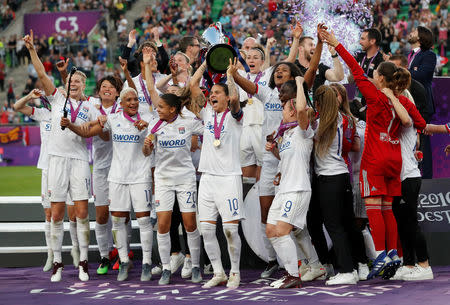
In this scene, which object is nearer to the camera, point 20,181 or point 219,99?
point 219,99

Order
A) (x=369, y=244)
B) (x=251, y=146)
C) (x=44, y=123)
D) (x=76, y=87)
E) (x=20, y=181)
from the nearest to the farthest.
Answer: (x=369, y=244), (x=76, y=87), (x=251, y=146), (x=44, y=123), (x=20, y=181)

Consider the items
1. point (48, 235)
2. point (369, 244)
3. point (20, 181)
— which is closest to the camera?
point (369, 244)

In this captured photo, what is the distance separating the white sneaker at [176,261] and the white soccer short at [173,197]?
2.71ft

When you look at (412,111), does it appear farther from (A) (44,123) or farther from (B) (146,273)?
(A) (44,123)

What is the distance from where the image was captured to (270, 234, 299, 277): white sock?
261 inches

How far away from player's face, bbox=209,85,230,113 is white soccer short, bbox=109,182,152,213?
115 centimetres

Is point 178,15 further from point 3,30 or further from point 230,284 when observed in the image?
point 230,284

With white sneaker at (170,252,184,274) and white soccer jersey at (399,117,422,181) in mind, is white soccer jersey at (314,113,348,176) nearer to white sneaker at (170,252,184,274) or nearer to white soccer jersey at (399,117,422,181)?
white soccer jersey at (399,117,422,181)

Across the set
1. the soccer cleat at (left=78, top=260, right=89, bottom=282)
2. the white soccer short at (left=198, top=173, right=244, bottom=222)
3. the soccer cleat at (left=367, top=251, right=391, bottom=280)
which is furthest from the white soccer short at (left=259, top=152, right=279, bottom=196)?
the soccer cleat at (left=78, top=260, right=89, bottom=282)

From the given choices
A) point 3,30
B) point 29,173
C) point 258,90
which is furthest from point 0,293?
point 3,30

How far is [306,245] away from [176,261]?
4.99 ft

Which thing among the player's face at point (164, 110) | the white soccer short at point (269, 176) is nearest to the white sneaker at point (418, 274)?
the white soccer short at point (269, 176)

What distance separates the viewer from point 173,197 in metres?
7.25

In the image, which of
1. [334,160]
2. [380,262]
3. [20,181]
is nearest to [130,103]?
[334,160]
